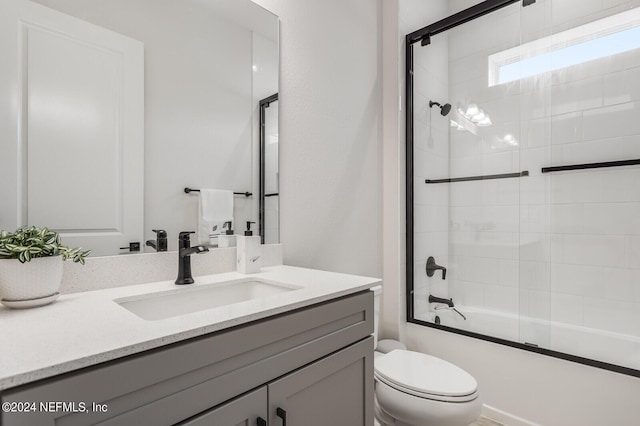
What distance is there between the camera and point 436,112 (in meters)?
2.30

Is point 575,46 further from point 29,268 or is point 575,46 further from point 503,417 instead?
point 29,268

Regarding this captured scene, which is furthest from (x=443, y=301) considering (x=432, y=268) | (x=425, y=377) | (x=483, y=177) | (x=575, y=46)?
(x=575, y=46)

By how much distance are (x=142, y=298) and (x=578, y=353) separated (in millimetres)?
2014

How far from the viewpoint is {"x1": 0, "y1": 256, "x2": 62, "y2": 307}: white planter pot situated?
0.76 meters

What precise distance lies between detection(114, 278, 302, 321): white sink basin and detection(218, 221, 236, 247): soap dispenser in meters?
0.20

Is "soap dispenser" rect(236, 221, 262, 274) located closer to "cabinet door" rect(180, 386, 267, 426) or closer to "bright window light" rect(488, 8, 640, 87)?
"cabinet door" rect(180, 386, 267, 426)

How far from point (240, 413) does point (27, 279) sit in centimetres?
58

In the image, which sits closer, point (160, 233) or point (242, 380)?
point (242, 380)

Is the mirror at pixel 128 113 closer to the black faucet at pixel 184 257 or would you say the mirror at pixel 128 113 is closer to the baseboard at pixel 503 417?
the black faucet at pixel 184 257

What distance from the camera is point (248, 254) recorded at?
4.22 ft

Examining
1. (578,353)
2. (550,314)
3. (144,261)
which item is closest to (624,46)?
(550,314)

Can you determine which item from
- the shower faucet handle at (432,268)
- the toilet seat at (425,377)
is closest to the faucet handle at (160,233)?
the toilet seat at (425,377)

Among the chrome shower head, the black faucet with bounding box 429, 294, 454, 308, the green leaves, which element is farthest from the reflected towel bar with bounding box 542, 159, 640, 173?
the green leaves

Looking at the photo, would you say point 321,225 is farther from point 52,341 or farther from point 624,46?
point 624,46
